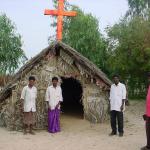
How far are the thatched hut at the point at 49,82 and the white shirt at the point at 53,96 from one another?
71 centimetres

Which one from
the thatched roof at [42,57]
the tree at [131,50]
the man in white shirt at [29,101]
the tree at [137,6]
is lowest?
the man in white shirt at [29,101]

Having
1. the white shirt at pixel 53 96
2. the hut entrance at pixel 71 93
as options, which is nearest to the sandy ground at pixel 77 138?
the white shirt at pixel 53 96

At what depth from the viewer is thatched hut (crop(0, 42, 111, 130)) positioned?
12.8 m

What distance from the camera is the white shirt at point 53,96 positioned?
12172 mm

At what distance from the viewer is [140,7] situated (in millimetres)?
35062

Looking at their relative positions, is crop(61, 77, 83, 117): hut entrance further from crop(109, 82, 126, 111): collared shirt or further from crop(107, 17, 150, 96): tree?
crop(109, 82, 126, 111): collared shirt

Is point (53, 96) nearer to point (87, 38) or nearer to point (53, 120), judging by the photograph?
point (53, 120)

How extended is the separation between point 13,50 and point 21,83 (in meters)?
14.0

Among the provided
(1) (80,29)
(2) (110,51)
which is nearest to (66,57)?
(2) (110,51)

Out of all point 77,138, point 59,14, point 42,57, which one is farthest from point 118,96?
point 59,14

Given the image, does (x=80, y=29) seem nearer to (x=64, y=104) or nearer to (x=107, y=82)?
(x=64, y=104)

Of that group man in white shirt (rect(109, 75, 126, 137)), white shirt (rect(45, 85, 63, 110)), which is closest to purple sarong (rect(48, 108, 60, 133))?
white shirt (rect(45, 85, 63, 110))

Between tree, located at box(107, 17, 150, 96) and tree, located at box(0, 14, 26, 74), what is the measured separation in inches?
237

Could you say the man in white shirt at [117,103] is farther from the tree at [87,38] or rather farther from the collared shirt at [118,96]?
the tree at [87,38]
